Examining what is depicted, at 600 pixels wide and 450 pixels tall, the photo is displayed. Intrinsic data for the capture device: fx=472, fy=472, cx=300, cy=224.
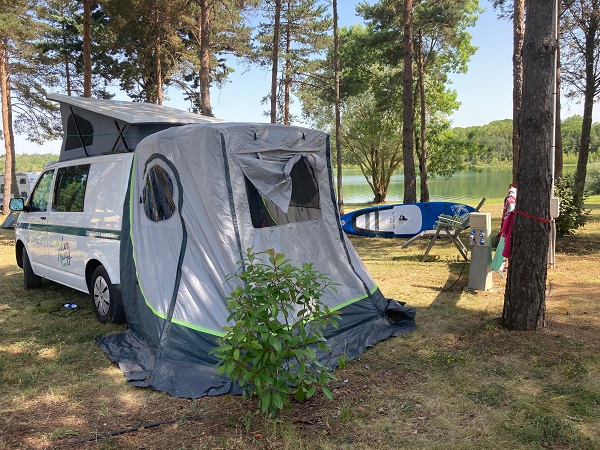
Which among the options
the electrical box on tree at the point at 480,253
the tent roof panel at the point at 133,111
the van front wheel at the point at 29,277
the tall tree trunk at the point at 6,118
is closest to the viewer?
the tent roof panel at the point at 133,111

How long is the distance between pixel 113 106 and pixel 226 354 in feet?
13.9

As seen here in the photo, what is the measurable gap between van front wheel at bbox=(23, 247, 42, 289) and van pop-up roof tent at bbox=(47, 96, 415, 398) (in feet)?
10.0

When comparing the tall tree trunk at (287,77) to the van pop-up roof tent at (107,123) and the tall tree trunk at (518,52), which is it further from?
the van pop-up roof tent at (107,123)

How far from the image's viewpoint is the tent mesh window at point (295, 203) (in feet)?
14.0

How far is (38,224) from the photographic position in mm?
6480

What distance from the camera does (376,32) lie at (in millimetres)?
20109

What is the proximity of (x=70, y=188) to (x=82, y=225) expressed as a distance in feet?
2.38

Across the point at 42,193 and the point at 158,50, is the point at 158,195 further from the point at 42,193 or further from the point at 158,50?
the point at 158,50

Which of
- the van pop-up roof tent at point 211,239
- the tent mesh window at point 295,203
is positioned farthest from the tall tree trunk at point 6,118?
the tent mesh window at point 295,203

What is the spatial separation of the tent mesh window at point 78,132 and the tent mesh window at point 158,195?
6.73ft

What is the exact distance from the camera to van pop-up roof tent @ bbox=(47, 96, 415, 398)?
396cm

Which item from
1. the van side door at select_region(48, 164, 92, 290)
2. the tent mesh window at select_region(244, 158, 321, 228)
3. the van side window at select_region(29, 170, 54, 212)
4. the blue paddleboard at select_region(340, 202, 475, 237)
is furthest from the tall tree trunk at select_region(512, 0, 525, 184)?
the van side window at select_region(29, 170, 54, 212)

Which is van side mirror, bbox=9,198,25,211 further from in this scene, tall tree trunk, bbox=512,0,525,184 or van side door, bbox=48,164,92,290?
tall tree trunk, bbox=512,0,525,184

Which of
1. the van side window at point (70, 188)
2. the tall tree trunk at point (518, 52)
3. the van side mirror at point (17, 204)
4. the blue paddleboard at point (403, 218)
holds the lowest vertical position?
the blue paddleboard at point (403, 218)
